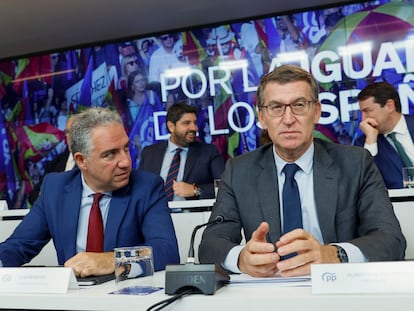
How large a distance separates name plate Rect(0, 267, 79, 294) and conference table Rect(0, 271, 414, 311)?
0.02 meters

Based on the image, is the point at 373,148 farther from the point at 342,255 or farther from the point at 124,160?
the point at 342,255

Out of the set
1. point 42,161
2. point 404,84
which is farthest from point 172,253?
point 42,161

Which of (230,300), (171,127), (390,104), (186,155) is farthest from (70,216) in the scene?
(390,104)

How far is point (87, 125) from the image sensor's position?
1886mm

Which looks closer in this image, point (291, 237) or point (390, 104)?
point (291, 237)

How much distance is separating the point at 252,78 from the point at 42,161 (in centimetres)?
272

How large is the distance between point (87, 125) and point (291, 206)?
76 centimetres

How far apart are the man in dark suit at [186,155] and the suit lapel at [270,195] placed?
2.29 meters

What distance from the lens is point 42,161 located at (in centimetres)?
647

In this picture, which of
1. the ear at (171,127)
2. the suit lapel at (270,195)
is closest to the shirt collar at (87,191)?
the suit lapel at (270,195)

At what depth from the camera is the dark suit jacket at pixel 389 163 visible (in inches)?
144

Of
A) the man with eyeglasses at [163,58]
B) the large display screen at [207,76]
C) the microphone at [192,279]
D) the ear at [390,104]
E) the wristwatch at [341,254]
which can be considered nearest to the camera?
the microphone at [192,279]

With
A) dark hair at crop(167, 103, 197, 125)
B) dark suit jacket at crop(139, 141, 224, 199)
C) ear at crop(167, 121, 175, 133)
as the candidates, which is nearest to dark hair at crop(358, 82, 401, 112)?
dark suit jacket at crop(139, 141, 224, 199)

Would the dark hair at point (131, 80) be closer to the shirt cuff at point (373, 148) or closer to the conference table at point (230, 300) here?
the shirt cuff at point (373, 148)
